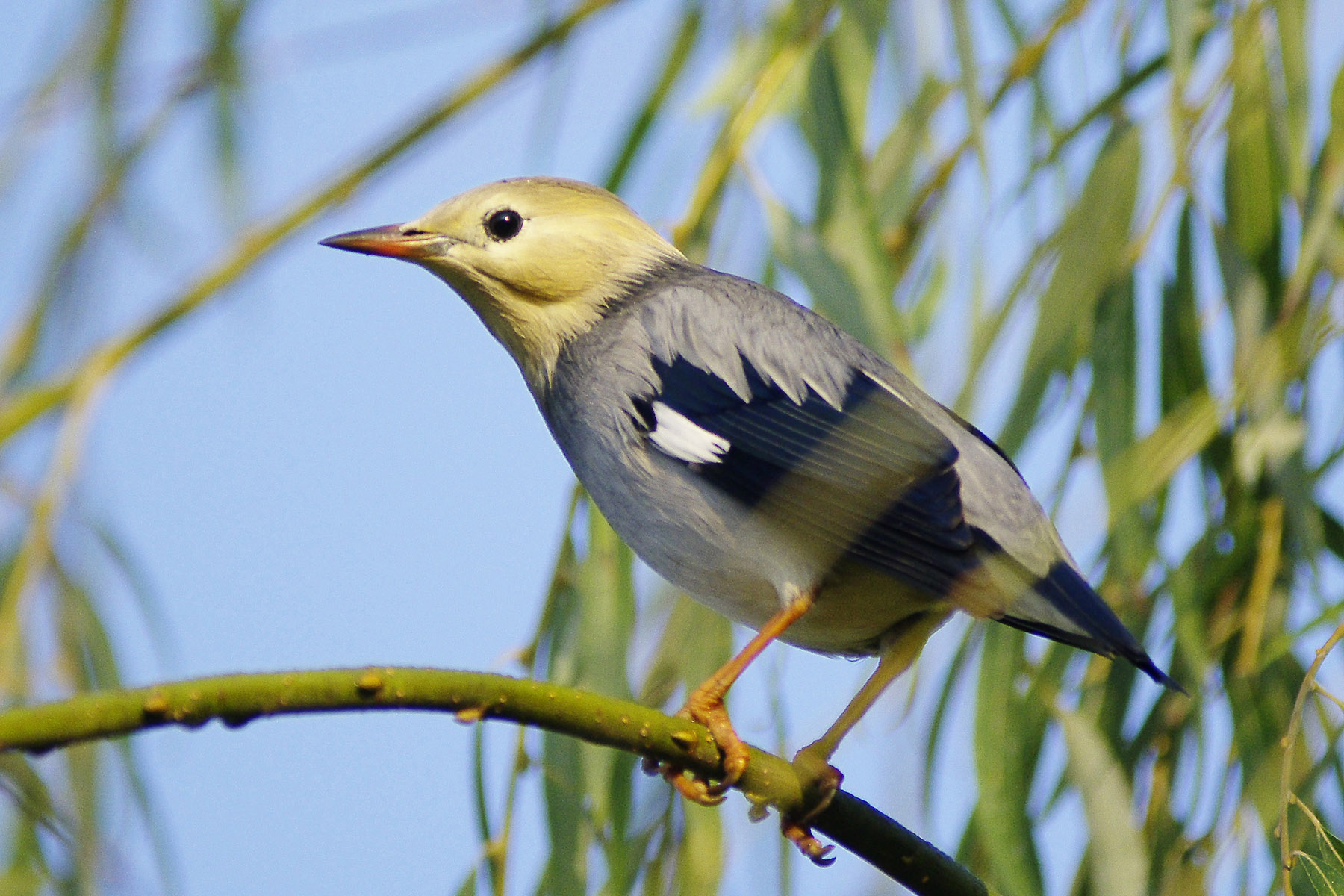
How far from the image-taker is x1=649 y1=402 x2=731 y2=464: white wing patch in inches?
95.0

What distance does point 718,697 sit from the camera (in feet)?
7.43

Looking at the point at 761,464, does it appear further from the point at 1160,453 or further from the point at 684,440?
the point at 1160,453

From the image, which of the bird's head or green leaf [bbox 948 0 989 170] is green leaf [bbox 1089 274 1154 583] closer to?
green leaf [bbox 948 0 989 170]

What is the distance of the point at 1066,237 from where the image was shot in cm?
278

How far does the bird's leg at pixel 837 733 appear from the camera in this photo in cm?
217

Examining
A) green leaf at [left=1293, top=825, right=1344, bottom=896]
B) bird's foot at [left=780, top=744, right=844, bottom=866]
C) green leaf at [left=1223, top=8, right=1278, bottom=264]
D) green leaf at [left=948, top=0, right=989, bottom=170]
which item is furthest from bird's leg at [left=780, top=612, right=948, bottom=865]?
green leaf at [left=1223, top=8, right=1278, bottom=264]

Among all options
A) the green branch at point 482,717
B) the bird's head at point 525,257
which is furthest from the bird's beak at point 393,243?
the green branch at point 482,717

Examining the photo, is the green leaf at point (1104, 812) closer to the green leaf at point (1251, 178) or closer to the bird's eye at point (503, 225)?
the green leaf at point (1251, 178)

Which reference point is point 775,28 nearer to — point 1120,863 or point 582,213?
point 582,213

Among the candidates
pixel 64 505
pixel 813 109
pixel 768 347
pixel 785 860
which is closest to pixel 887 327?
pixel 768 347

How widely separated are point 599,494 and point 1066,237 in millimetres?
1036

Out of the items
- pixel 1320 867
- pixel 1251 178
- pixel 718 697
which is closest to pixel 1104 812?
pixel 1320 867

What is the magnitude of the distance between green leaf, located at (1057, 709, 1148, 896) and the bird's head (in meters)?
1.15

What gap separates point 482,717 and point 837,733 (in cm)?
98
